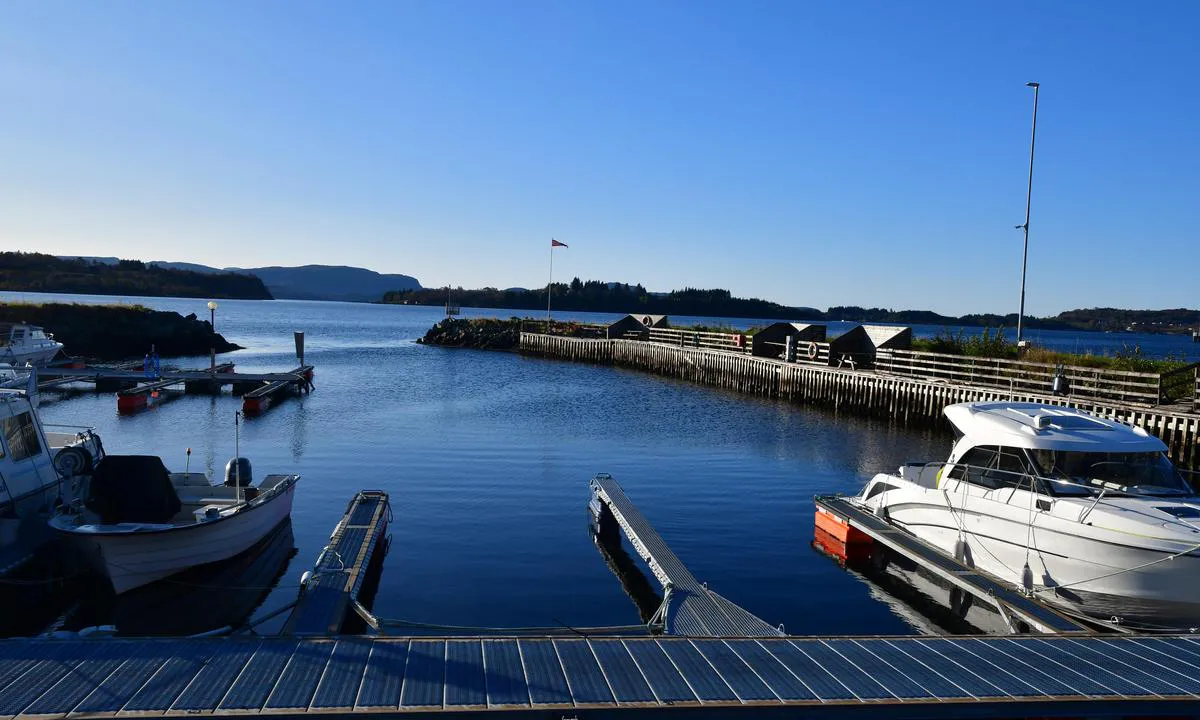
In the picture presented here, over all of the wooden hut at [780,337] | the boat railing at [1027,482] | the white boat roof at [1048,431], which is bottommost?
the boat railing at [1027,482]

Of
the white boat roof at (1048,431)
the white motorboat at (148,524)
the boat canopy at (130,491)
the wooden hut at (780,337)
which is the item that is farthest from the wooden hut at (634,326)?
the boat canopy at (130,491)

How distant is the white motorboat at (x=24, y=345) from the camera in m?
38.0

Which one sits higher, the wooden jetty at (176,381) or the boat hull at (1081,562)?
the boat hull at (1081,562)

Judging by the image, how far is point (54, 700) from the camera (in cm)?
631

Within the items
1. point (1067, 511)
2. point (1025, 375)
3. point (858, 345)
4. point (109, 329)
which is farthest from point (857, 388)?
point (109, 329)

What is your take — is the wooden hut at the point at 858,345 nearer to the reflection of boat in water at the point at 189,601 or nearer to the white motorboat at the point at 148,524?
the white motorboat at the point at 148,524

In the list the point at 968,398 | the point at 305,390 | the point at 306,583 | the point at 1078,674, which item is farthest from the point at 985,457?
the point at 305,390

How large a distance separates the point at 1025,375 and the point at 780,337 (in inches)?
705

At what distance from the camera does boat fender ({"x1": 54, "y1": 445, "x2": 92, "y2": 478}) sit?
45.4 feet

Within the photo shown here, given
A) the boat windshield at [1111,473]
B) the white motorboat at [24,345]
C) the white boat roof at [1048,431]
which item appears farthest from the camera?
the white motorboat at [24,345]

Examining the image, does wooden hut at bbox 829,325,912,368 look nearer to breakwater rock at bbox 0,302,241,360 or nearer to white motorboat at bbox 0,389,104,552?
white motorboat at bbox 0,389,104,552

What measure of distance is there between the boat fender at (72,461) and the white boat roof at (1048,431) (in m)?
14.8

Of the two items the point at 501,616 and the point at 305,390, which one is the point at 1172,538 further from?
Result: the point at 305,390

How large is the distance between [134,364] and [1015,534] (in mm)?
43892
